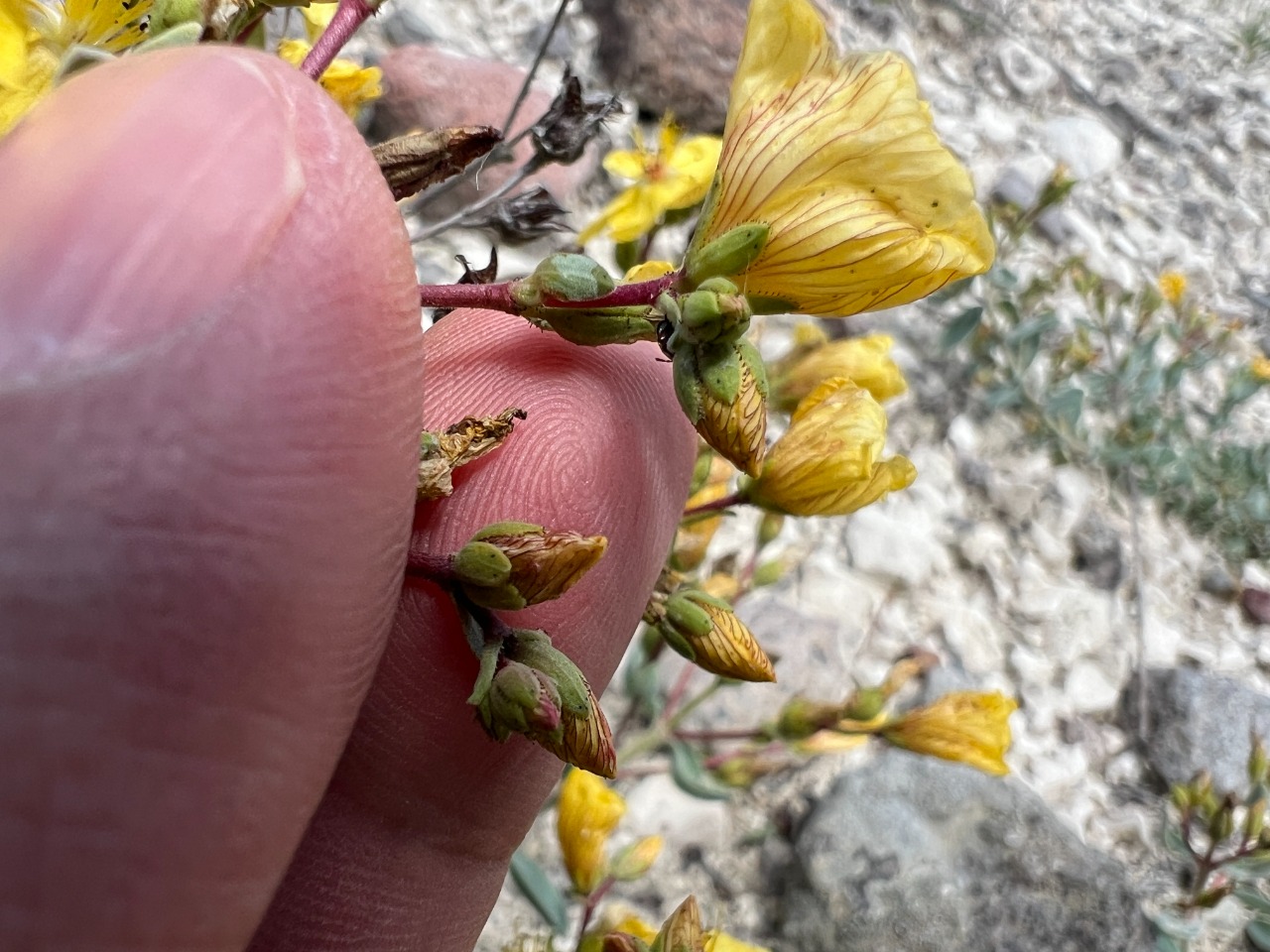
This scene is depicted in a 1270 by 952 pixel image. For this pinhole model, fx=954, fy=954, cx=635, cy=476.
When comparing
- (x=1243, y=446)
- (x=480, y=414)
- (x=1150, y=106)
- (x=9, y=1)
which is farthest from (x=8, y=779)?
(x=1150, y=106)

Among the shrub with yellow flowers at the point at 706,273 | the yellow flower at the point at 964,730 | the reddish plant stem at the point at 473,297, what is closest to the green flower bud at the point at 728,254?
the shrub with yellow flowers at the point at 706,273

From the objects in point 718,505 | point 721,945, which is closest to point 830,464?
point 718,505

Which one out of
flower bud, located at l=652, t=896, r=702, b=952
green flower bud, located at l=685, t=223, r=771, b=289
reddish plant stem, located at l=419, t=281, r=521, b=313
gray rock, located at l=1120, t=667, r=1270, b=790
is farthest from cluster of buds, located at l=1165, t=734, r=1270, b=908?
reddish plant stem, located at l=419, t=281, r=521, b=313

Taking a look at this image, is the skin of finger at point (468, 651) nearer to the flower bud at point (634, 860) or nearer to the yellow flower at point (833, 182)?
the yellow flower at point (833, 182)

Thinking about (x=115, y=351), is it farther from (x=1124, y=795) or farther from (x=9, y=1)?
(x=1124, y=795)

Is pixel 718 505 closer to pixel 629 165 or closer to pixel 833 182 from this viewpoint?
pixel 833 182

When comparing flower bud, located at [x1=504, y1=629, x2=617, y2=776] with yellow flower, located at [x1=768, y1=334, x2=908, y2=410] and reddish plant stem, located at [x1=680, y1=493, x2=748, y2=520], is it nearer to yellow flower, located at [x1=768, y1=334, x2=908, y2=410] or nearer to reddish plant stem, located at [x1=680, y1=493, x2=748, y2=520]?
reddish plant stem, located at [x1=680, y1=493, x2=748, y2=520]
